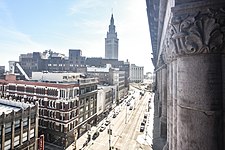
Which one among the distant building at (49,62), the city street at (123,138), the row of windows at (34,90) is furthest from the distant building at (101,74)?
the row of windows at (34,90)

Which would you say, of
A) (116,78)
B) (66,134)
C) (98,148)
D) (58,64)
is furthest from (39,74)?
(58,64)

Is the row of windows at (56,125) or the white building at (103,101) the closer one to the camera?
the row of windows at (56,125)

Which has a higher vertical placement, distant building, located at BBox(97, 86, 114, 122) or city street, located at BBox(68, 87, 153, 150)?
distant building, located at BBox(97, 86, 114, 122)

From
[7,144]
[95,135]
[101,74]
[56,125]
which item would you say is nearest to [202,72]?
[7,144]

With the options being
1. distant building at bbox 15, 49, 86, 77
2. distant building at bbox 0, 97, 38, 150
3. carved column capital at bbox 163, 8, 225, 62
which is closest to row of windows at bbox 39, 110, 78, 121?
distant building at bbox 0, 97, 38, 150

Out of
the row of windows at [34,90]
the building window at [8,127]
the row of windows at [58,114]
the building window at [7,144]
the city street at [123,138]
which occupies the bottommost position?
the city street at [123,138]

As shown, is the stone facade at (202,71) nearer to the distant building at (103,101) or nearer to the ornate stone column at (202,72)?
the ornate stone column at (202,72)

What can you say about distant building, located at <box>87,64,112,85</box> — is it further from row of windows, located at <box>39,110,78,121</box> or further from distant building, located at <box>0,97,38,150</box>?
distant building, located at <box>0,97,38,150</box>

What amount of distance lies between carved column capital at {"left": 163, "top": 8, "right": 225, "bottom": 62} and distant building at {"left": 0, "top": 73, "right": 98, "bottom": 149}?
4394 cm

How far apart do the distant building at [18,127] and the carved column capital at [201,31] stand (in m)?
31.8

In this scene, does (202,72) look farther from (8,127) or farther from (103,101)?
(103,101)

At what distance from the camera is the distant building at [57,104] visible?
46875 mm

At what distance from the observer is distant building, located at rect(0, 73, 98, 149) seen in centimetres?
4688

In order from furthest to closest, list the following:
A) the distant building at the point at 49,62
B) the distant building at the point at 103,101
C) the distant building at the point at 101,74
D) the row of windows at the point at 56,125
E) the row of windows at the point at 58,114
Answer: the distant building at the point at 49,62 < the distant building at the point at 101,74 < the distant building at the point at 103,101 < the row of windows at the point at 56,125 < the row of windows at the point at 58,114
